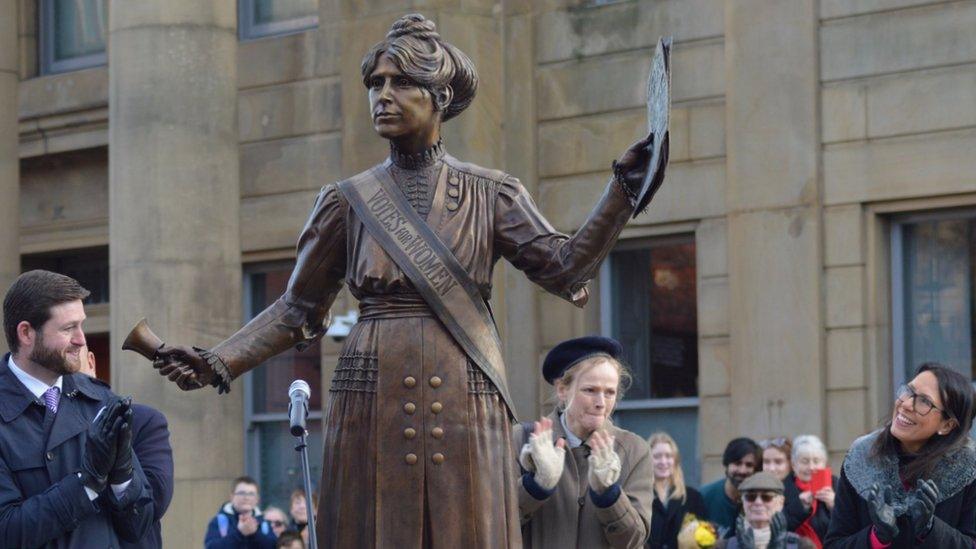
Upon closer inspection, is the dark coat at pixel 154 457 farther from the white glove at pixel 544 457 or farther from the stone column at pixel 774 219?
the stone column at pixel 774 219

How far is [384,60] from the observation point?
276 inches

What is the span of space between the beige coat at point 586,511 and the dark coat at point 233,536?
6.72m

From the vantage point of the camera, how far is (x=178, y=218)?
17938mm

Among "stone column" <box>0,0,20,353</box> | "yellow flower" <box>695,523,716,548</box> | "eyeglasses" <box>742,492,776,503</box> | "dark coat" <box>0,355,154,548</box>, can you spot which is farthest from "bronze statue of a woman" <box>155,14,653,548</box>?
"stone column" <box>0,0,20,353</box>

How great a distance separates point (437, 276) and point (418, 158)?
0.42m

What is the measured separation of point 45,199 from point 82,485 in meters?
17.4

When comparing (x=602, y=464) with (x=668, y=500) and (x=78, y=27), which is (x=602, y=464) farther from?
(x=78, y=27)

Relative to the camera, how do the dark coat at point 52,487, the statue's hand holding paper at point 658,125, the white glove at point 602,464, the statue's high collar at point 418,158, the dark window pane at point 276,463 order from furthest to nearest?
the dark window pane at point 276,463
the white glove at point 602,464
the dark coat at point 52,487
the statue's high collar at point 418,158
the statue's hand holding paper at point 658,125

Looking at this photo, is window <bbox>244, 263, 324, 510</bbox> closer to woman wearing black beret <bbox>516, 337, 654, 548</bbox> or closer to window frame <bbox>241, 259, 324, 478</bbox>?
window frame <bbox>241, 259, 324, 478</bbox>

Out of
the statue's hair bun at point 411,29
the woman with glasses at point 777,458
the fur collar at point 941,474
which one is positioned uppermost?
the statue's hair bun at point 411,29

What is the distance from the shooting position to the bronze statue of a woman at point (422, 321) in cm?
688

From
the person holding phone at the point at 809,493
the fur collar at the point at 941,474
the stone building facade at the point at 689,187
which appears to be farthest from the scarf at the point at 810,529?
the fur collar at the point at 941,474

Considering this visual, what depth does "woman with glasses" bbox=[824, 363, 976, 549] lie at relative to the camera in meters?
8.27

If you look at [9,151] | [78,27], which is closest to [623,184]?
[9,151]
